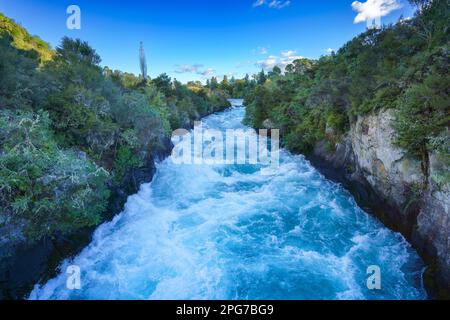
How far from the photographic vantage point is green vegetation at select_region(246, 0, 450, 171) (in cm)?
785

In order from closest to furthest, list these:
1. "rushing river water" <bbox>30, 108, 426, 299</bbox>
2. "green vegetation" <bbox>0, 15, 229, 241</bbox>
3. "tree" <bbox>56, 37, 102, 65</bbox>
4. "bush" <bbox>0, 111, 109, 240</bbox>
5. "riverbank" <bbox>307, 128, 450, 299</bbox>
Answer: "bush" <bbox>0, 111, 109, 240</bbox>
"green vegetation" <bbox>0, 15, 229, 241</bbox>
"riverbank" <bbox>307, 128, 450, 299</bbox>
"rushing river water" <bbox>30, 108, 426, 299</bbox>
"tree" <bbox>56, 37, 102, 65</bbox>

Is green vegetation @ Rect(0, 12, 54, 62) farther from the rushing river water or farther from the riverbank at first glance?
the riverbank

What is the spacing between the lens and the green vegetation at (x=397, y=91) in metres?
7.85

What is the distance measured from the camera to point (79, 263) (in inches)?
345

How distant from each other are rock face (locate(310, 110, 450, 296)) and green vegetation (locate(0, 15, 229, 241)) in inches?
399

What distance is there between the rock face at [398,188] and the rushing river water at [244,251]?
648mm

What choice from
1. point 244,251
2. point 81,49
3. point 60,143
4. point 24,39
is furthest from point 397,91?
point 24,39

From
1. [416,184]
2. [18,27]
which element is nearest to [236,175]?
[416,184]

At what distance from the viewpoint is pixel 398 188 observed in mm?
9469

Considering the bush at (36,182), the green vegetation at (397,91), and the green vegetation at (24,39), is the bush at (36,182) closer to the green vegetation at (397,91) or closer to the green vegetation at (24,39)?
the green vegetation at (397,91)

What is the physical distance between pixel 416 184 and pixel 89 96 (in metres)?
13.5

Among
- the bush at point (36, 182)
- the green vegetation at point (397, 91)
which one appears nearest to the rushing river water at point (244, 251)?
the bush at point (36, 182)

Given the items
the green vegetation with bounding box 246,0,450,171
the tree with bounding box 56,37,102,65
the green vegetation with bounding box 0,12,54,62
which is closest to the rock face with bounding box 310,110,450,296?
the green vegetation with bounding box 246,0,450,171
